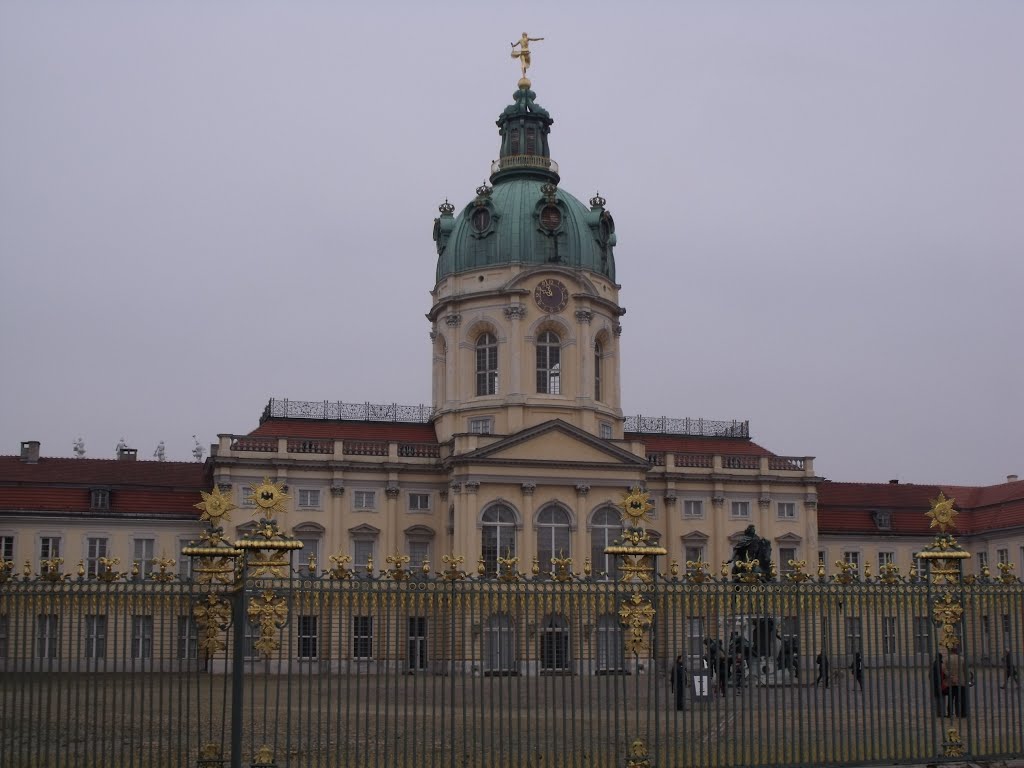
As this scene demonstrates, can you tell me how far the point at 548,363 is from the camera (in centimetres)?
6028

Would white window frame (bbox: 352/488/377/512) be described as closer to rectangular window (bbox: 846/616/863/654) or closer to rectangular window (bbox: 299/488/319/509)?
rectangular window (bbox: 299/488/319/509)

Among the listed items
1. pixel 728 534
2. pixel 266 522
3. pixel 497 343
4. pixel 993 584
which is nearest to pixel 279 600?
pixel 266 522

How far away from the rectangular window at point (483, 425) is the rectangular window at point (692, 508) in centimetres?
1080

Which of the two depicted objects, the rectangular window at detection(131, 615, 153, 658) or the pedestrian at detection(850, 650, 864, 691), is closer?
the rectangular window at detection(131, 615, 153, 658)

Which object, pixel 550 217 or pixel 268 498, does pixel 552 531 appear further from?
pixel 268 498

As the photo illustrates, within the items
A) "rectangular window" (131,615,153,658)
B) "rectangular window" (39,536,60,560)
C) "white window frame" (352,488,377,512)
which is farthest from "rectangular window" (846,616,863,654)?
"rectangular window" (39,536,60,560)

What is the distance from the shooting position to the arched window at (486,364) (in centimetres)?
6022

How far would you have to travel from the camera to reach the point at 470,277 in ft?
199

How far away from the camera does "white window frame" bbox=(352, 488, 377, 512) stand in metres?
58.1

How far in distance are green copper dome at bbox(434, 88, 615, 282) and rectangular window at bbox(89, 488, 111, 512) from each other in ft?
64.9

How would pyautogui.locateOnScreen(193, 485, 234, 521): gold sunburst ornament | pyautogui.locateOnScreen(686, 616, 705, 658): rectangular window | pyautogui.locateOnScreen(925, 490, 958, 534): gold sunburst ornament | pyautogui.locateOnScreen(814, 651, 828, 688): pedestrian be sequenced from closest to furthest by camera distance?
pyautogui.locateOnScreen(686, 616, 705, 658): rectangular window, pyautogui.locateOnScreen(193, 485, 234, 521): gold sunburst ornament, pyautogui.locateOnScreen(814, 651, 828, 688): pedestrian, pyautogui.locateOnScreen(925, 490, 958, 534): gold sunburst ornament

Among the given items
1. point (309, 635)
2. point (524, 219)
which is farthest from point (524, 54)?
point (309, 635)

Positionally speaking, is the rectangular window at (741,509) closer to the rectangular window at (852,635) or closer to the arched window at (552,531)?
the arched window at (552,531)

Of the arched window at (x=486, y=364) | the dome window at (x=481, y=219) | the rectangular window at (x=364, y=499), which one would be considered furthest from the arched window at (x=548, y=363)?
the rectangular window at (x=364, y=499)
